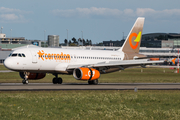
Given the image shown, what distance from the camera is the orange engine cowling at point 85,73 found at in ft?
124

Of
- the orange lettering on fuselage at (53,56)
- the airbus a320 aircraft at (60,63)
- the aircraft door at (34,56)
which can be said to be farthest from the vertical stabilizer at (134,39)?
the aircraft door at (34,56)

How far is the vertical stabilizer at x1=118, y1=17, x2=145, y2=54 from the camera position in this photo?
4994 centimetres

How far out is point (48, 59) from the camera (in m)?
39.6

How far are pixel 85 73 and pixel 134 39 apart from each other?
50.5ft

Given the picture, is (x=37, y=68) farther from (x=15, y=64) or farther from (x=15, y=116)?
(x=15, y=116)

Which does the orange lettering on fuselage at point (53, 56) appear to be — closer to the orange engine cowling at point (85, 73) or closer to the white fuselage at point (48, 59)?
the white fuselage at point (48, 59)

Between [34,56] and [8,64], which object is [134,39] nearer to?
[34,56]

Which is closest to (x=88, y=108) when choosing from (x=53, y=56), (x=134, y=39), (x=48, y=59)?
(x=48, y=59)

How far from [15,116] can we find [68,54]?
2599 centimetres

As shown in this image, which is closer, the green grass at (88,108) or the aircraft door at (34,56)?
the green grass at (88,108)

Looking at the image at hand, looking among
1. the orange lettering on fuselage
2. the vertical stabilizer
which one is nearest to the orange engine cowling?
the orange lettering on fuselage

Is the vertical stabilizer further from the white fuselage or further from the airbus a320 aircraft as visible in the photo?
the white fuselage

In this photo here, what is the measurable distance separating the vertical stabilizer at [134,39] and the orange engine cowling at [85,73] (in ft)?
40.0

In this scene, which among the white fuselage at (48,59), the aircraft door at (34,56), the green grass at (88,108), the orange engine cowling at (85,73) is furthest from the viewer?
the aircraft door at (34,56)
